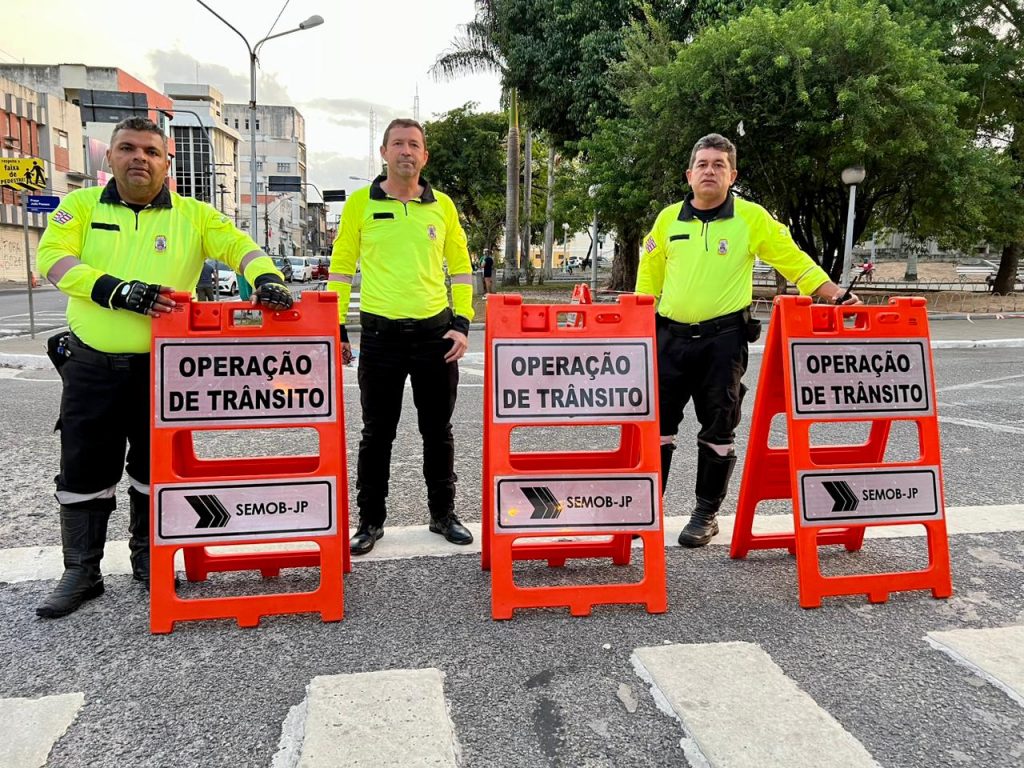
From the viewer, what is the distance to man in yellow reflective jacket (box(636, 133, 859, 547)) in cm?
389

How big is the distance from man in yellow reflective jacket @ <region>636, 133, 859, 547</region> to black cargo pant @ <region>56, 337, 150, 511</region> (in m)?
2.43

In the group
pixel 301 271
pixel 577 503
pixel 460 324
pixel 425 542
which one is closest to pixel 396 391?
pixel 460 324

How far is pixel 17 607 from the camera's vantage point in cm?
323

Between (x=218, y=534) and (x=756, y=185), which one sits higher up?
(x=756, y=185)

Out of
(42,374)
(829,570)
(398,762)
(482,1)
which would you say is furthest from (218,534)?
(482,1)

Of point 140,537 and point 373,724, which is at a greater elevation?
point 140,537

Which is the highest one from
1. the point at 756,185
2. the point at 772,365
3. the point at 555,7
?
the point at 555,7

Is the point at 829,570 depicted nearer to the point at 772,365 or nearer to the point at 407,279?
the point at 772,365

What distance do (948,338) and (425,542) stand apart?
47.5ft

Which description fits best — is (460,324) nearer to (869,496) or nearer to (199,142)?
(869,496)

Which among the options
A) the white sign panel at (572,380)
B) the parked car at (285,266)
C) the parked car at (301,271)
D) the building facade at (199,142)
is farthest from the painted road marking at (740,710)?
the building facade at (199,142)

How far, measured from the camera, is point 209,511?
314 centimetres

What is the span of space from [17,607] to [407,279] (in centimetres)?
223

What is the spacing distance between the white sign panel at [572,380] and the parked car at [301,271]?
42.7 m
